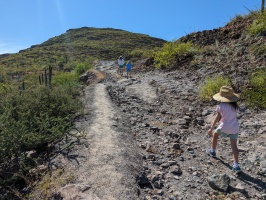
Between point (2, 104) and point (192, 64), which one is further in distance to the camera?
point (192, 64)

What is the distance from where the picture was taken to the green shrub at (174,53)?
17.1m

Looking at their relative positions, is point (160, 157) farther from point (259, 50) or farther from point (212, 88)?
point (259, 50)

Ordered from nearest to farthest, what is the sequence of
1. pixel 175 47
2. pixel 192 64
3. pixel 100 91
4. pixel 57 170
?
pixel 57 170 < pixel 100 91 < pixel 192 64 < pixel 175 47

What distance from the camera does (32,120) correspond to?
7.70m

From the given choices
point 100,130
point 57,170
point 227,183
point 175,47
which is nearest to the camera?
point 227,183

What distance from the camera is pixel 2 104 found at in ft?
30.3

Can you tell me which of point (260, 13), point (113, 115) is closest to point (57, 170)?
point (113, 115)

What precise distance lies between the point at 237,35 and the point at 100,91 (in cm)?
814

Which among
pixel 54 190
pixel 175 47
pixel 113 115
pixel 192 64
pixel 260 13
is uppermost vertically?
pixel 260 13

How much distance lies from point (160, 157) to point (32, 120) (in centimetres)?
370

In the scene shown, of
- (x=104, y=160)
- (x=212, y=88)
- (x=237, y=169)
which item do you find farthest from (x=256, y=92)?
(x=104, y=160)

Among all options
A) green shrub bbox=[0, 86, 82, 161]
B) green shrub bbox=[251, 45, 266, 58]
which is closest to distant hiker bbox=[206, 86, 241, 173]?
green shrub bbox=[0, 86, 82, 161]

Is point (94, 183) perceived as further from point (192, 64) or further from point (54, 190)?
point (192, 64)

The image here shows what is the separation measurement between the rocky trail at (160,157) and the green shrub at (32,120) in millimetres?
767
